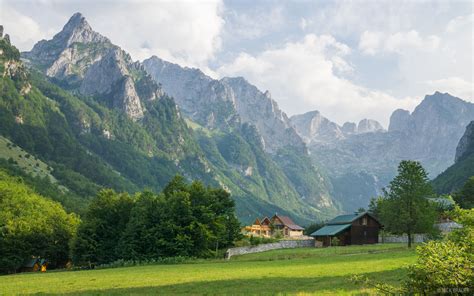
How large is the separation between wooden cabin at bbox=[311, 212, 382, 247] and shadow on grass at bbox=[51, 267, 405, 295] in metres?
61.2

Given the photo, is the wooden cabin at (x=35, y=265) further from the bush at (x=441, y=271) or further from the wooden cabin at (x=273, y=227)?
the bush at (x=441, y=271)

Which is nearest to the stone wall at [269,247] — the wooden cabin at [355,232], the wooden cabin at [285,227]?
the wooden cabin at [355,232]

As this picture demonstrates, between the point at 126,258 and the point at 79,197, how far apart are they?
12749cm

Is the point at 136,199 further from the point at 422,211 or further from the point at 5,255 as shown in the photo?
the point at 422,211

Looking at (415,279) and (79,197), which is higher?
(79,197)

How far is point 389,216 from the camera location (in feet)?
203

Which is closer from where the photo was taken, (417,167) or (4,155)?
(417,167)

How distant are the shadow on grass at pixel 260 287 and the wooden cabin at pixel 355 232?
61178 millimetres

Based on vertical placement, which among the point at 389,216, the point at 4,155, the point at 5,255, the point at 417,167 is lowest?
the point at 5,255

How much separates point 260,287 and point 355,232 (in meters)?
69.4

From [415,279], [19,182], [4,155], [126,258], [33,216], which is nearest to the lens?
[415,279]

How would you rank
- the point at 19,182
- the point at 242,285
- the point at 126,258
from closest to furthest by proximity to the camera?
the point at 242,285
the point at 126,258
the point at 19,182

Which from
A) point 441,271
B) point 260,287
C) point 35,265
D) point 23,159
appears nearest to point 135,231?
point 35,265

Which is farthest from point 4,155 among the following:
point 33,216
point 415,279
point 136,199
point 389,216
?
point 415,279
